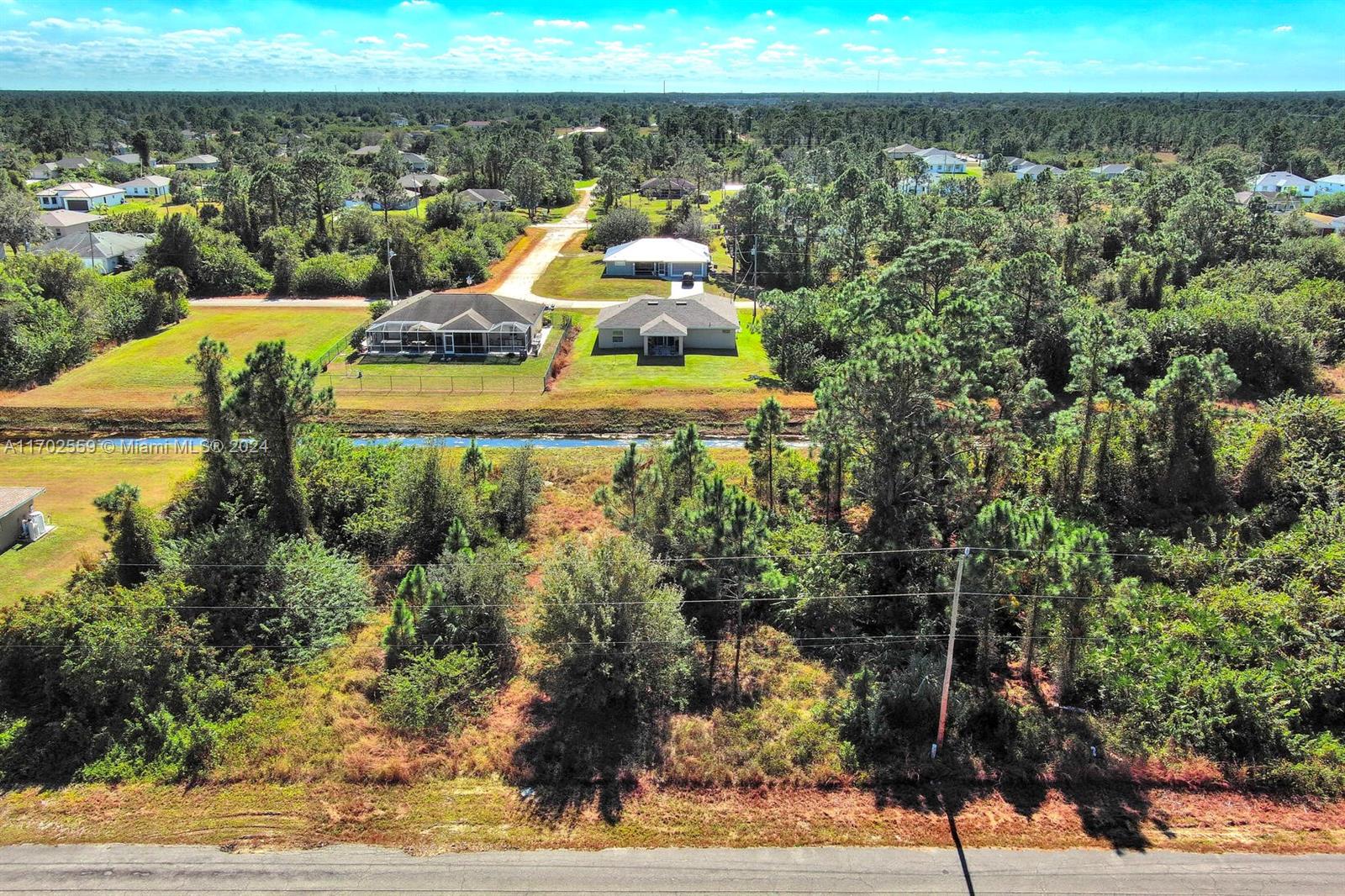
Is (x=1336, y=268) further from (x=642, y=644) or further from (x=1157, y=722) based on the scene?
(x=642, y=644)

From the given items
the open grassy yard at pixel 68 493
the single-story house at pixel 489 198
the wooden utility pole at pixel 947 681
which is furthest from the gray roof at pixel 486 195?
the wooden utility pole at pixel 947 681

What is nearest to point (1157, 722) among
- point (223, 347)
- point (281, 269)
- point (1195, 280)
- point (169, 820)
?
point (169, 820)

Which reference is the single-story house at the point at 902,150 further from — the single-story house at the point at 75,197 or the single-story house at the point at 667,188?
the single-story house at the point at 75,197

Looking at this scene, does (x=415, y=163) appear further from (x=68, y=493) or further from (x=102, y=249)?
(x=68, y=493)

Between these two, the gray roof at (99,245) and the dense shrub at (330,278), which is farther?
the dense shrub at (330,278)

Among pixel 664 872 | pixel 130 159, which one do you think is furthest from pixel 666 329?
pixel 130 159

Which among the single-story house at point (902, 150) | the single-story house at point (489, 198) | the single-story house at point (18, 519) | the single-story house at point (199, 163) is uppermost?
the single-story house at point (902, 150)

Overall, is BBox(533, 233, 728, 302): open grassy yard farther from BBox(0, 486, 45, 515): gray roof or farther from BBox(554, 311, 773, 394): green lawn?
BBox(0, 486, 45, 515): gray roof
